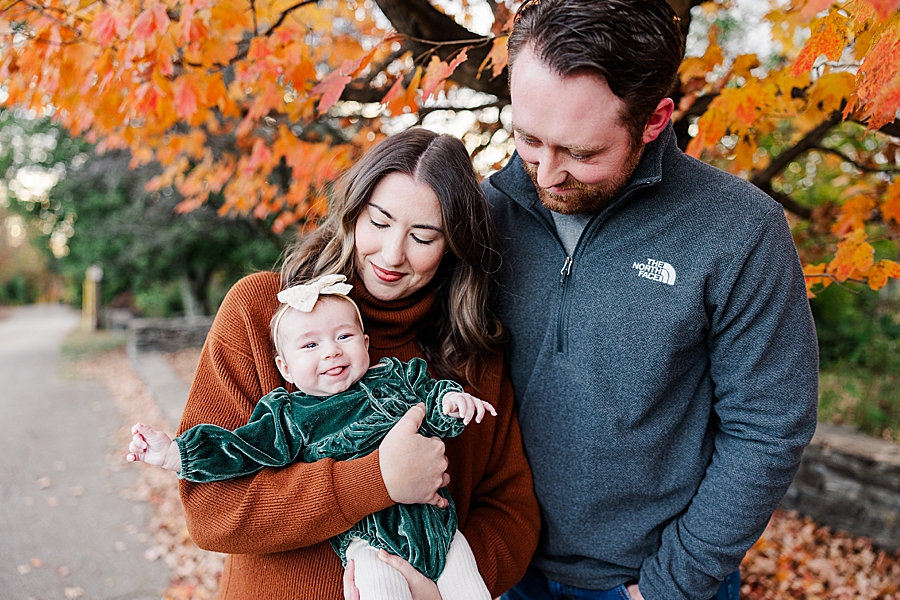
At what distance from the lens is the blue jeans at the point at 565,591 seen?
75.1 inches

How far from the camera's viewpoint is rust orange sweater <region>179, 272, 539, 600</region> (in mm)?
1551

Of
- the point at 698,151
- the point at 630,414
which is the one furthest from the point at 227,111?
the point at 630,414

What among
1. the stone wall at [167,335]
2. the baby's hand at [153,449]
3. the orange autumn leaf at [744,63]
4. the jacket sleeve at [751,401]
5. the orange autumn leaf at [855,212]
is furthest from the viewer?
the stone wall at [167,335]

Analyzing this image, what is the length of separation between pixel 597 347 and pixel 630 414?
0.70 ft

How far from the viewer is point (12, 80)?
A: 3.03 m

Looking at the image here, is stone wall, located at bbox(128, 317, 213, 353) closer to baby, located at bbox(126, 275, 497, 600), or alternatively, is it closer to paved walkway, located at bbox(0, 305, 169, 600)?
paved walkway, located at bbox(0, 305, 169, 600)

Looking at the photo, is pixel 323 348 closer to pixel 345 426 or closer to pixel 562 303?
pixel 345 426

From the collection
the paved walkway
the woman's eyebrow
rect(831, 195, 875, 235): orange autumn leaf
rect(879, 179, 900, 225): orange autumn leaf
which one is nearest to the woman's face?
the woman's eyebrow

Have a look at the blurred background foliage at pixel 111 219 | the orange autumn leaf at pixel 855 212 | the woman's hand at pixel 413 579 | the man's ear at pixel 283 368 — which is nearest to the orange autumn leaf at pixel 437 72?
the man's ear at pixel 283 368

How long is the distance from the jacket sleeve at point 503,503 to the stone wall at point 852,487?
3.39m

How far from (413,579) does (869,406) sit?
18.4 feet

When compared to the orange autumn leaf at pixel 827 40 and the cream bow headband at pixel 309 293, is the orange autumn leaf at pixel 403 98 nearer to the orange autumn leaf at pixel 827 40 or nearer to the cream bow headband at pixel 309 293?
the cream bow headband at pixel 309 293

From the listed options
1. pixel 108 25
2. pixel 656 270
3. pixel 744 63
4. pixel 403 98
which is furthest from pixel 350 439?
pixel 744 63

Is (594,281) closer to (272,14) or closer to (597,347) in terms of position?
(597,347)
